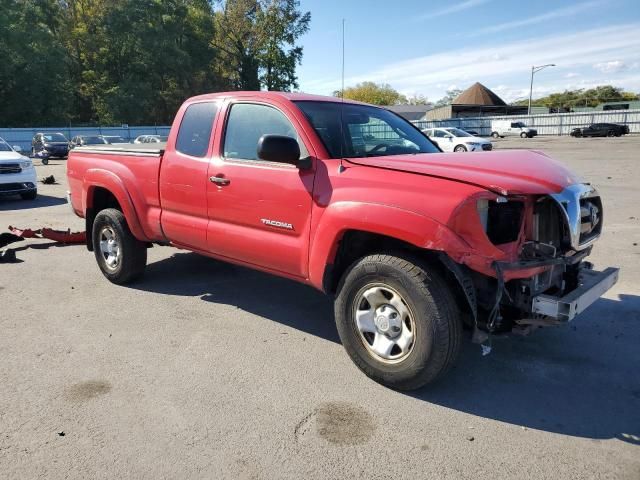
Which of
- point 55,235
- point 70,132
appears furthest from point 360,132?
point 70,132

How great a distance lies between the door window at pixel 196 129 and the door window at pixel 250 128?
26 cm

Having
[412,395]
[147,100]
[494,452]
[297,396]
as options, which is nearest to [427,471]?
[494,452]

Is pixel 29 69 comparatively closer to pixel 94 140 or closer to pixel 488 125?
pixel 94 140

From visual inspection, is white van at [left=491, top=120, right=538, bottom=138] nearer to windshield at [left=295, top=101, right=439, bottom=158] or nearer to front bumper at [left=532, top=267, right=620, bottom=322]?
windshield at [left=295, top=101, right=439, bottom=158]

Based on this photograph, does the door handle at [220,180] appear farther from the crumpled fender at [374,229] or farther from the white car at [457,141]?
the white car at [457,141]

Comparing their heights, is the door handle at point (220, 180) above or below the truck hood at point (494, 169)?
below

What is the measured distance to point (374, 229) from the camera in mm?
3307

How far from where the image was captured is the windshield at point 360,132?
13.1 ft

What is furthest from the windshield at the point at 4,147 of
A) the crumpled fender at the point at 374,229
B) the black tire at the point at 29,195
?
the crumpled fender at the point at 374,229

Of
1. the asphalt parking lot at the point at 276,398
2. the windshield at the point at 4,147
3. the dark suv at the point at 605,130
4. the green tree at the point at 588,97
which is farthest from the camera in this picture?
the green tree at the point at 588,97

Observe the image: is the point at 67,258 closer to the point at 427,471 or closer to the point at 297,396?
the point at 297,396

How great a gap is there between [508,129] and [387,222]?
Result: 52770 mm

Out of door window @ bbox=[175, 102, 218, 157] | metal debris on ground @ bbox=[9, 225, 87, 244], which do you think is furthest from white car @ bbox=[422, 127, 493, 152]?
door window @ bbox=[175, 102, 218, 157]

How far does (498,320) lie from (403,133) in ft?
6.92
